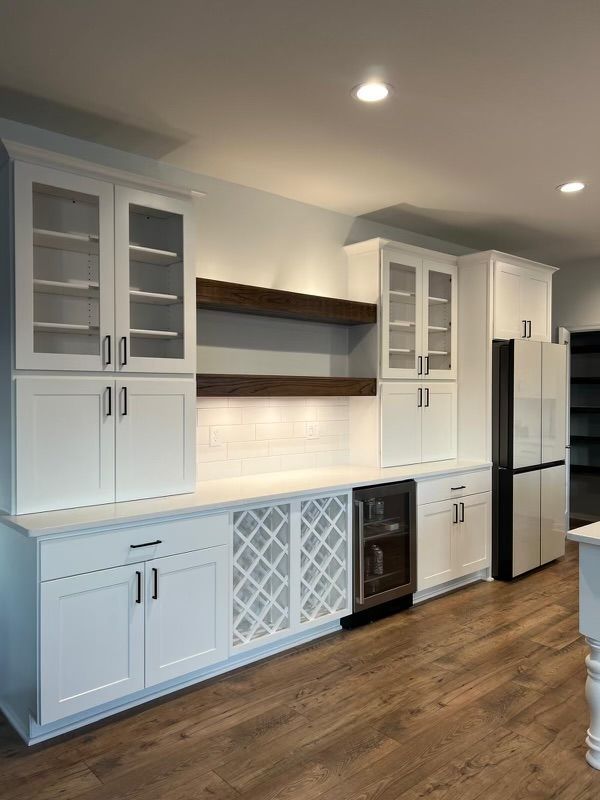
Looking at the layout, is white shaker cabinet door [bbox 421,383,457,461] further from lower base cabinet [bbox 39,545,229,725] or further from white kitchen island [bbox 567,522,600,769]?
white kitchen island [bbox 567,522,600,769]

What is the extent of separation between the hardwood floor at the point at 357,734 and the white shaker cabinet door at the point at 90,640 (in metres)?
0.17

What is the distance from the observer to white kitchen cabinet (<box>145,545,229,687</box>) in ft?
8.84

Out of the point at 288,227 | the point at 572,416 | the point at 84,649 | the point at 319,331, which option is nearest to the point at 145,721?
the point at 84,649

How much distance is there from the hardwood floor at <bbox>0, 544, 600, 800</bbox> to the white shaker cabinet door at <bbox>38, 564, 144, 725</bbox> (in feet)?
0.54

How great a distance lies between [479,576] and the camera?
14.9 feet

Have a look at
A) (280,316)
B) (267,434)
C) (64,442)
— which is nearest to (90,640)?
(64,442)

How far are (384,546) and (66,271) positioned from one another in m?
2.37

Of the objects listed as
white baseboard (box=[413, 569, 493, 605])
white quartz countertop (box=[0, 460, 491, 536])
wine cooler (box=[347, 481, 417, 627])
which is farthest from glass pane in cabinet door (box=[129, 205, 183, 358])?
white baseboard (box=[413, 569, 493, 605])

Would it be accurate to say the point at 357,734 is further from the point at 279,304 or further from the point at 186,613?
the point at 279,304

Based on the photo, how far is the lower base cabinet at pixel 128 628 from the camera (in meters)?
2.42

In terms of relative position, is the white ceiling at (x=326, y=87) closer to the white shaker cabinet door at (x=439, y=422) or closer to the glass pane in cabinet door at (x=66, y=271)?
the glass pane in cabinet door at (x=66, y=271)

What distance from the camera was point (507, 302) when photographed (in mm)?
4621

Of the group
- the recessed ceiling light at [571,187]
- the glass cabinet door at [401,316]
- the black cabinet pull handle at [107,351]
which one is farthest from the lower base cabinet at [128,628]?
the recessed ceiling light at [571,187]

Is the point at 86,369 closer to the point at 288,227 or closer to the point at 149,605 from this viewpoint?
the point at 149,605
